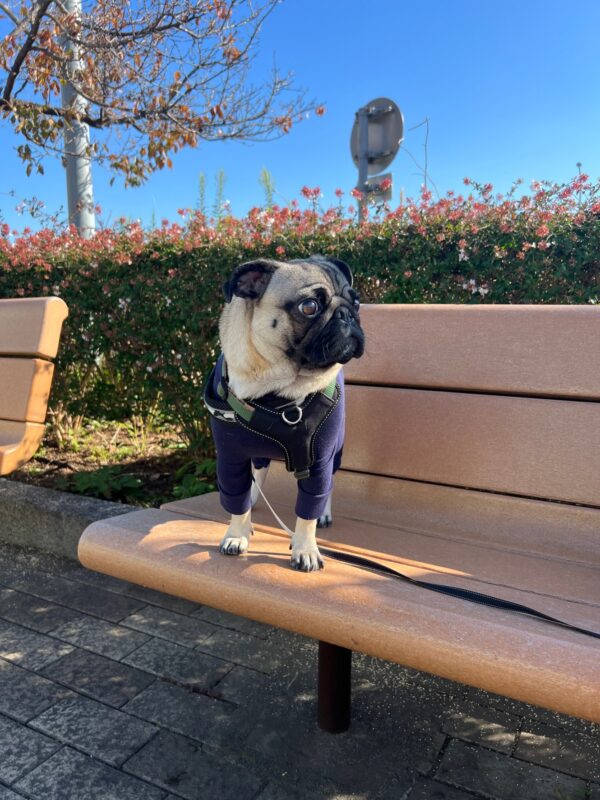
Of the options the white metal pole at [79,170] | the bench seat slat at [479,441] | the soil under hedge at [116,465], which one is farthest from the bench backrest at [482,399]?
the white metal pole at [79,170]

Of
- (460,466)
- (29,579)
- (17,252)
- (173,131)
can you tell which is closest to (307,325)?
(460,466)

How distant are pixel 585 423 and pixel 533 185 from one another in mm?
1321

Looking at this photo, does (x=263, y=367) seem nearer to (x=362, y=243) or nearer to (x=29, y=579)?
(x=362, y=243)

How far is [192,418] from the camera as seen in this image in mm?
3744

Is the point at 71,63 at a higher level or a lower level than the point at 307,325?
higher

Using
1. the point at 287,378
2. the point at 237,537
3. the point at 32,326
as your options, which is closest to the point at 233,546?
the point at 237,537

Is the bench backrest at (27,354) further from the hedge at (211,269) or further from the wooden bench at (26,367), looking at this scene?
the hedge at (211,269)

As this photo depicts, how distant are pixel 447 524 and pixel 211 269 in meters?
1.93

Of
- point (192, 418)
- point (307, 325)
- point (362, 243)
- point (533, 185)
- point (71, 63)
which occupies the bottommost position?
point (192, 418)

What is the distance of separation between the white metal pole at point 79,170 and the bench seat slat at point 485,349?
349cm

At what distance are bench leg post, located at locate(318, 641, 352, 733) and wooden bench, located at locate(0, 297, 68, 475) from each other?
6.26 feet

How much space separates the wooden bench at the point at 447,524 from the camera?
1.23m

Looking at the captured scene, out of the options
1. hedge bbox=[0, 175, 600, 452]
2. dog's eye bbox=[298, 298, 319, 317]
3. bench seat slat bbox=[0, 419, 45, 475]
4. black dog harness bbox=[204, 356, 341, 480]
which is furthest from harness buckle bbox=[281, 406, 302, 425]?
bench seat slat bbox=[0, 419, 45, 475]

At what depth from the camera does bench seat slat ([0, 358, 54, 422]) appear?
3053 millimetres
